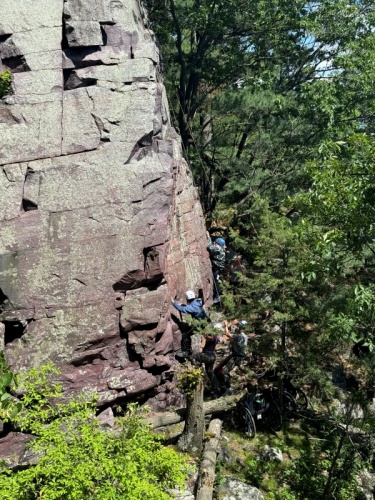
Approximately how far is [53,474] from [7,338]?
196 inches

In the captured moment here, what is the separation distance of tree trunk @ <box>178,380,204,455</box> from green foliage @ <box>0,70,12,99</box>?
26.0ft

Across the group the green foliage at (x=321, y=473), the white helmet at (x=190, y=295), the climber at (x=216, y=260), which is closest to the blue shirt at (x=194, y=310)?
the white helmet at (x=190, y=295)

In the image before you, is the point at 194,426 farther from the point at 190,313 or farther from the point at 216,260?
the point at 216,260

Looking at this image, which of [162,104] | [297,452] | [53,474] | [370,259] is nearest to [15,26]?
[162,104]

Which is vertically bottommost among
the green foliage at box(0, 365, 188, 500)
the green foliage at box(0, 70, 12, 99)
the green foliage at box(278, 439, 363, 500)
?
the green foliage at box(278, 439, 363, 500)

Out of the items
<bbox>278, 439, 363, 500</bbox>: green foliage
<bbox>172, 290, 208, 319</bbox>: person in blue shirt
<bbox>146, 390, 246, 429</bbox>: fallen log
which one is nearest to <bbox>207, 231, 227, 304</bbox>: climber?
<bbox>172, 290, 208, 319</bbox>: person in blue shirt

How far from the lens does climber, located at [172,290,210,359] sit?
10797 millimetres

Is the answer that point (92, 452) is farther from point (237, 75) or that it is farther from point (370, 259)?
point (237, 75)

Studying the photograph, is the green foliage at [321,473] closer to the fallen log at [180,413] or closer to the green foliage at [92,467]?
the fallen log at [180,413]

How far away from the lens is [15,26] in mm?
11766

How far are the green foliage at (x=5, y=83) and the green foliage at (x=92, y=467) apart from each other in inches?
310

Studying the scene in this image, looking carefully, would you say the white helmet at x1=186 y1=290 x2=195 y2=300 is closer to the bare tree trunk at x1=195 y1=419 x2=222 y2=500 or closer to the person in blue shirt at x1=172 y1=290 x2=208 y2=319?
the person in blue shirt at x1=172 y1=290 x2=208 y2=319

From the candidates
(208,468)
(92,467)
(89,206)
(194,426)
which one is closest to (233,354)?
(194,426)

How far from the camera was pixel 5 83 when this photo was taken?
11195mm
